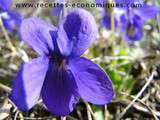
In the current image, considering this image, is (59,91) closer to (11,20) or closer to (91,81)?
(91,81)

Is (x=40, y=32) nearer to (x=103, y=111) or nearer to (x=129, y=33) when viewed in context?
(x=103, y=111)

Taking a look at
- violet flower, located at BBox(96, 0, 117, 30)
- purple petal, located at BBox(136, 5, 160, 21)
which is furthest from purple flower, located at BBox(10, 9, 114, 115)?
purple petal, located at BBox(136, 5, 160, 21)

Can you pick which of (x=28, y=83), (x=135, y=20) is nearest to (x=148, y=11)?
(x=135, y=20)

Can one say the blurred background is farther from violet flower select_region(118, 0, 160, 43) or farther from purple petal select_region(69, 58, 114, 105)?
purple petal select_region(69, 58, 114, 105)

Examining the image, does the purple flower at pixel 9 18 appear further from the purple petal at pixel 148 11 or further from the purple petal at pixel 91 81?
the purple petal at pixel 91 81

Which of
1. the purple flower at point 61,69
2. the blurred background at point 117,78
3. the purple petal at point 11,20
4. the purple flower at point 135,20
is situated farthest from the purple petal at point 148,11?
the purple flower at point 61,69
